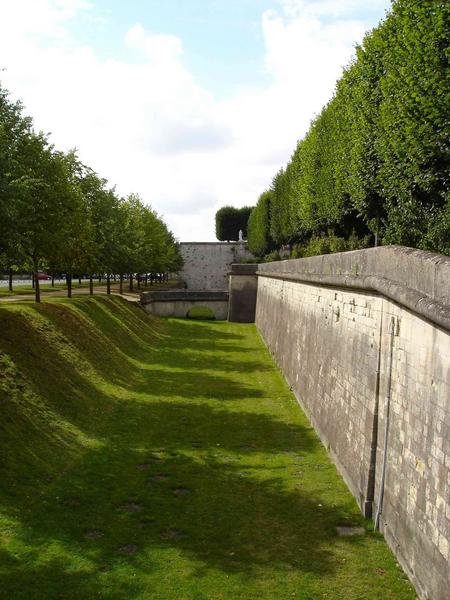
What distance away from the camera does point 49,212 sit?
2328cm

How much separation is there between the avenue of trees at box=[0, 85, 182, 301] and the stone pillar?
983cm

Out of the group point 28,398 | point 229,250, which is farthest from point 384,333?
point 229,250

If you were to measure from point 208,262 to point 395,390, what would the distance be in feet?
267

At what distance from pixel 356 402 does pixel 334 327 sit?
309 centimetres

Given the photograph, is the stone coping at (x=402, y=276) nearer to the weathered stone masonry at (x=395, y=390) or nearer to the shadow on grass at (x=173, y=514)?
the weathered stone masonry at (x=395, y=390)

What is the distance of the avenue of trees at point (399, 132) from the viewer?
1697cm

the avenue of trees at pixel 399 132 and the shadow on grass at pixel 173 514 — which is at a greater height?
the avenue of trees at pixel 399 132

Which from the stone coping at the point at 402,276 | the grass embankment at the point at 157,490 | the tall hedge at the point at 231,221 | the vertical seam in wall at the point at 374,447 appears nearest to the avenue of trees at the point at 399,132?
the stone coping at the point at 402,276

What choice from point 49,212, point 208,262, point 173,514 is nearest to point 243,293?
point 49,212

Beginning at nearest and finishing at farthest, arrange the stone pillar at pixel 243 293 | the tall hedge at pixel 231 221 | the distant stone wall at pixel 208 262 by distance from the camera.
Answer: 1. the stone pillar at pixel 243 293
2. the distant stone wall at pixel 208 262
3. the tall hedge at pixel 231 221

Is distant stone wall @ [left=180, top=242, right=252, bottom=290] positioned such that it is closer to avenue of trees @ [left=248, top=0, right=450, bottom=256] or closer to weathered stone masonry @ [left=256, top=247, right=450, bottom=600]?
avenue of trees @ [left=248, top=0, right=450, bottom=256]

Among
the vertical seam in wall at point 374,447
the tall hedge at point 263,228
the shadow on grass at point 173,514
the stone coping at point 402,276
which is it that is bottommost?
the shadow on grass at point 173,514

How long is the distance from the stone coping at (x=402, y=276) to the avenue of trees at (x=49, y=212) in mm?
8442

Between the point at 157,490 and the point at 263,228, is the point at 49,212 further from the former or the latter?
the point at 263,228
